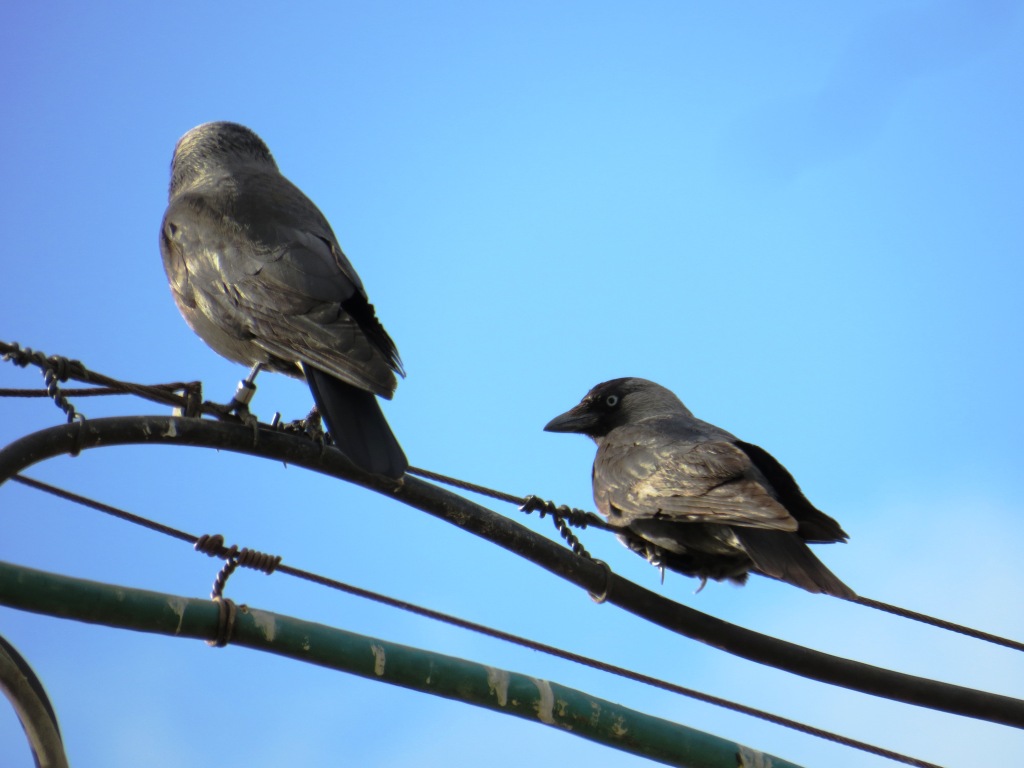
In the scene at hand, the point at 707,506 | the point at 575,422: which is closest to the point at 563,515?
the point at 707,506

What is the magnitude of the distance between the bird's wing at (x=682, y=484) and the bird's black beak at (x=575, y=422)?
83cm

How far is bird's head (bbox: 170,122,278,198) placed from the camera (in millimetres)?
7414

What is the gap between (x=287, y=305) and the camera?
17.8 feet

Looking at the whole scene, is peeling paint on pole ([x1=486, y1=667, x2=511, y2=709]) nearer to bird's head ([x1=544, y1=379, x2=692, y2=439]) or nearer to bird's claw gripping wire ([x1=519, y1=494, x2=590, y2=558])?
bird's claw gripping wire ([x1=519, y1=494, x2=590, y2=558])

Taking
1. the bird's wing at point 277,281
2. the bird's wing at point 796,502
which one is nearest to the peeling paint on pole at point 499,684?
the bird's wing at point 277,281

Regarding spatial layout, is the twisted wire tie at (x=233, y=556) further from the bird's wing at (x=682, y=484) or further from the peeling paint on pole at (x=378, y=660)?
the bird's wing at (x=682, y=484)

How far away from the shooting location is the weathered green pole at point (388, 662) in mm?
3162

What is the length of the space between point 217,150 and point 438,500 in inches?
151

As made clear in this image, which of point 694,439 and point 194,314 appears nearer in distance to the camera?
point 194,314

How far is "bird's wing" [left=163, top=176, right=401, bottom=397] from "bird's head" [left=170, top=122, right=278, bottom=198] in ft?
2.52

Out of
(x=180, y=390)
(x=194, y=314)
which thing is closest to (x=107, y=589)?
(x=180, y=390)

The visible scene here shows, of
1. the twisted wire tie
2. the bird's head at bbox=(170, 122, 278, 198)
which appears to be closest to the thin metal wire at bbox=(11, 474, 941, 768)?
the twisted wire tie

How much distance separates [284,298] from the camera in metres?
5.48

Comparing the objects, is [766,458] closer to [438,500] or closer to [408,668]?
[438,500]
